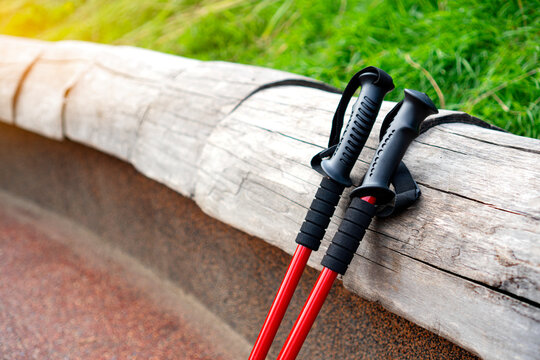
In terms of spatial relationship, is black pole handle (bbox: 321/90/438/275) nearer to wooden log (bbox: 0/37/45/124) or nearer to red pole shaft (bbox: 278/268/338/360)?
red pole shaft (bbox: 278/268/338/360)

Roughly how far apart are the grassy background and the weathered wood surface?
0.52m

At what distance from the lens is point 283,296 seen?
87 cm

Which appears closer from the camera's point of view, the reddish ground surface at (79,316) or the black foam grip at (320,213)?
the black foam grip at (320,213)

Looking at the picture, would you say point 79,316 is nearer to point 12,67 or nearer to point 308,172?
point 308,172

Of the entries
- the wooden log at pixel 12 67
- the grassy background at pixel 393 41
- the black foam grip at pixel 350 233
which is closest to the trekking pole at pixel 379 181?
the black foam grip at pixel 350 233

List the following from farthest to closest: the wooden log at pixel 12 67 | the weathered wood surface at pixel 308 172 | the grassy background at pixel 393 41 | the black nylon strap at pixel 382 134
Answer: the wooden log at pixel 12 67
the grassy background at pixel 393 41
the black nylon strap at pixel 382 134
the weathered wood surface at pixel 308 172

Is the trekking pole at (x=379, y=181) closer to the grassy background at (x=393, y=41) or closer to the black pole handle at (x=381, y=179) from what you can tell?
the black pole handle at (x=381, y=179)

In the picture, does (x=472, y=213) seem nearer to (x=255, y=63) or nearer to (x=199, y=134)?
(x=199, y=134)

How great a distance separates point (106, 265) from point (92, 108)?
26.0 inches

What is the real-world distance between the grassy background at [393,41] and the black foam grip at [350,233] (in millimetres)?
780

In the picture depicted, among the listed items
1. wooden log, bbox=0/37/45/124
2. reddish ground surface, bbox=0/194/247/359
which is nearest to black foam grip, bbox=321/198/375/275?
reddish ground surface, bbox=0/194/247/359

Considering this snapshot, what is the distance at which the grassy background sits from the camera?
1381 millimetres

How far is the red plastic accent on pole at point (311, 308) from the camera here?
0.79 m

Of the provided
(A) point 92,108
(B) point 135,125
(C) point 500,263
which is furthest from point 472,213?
(A) point 92,108
